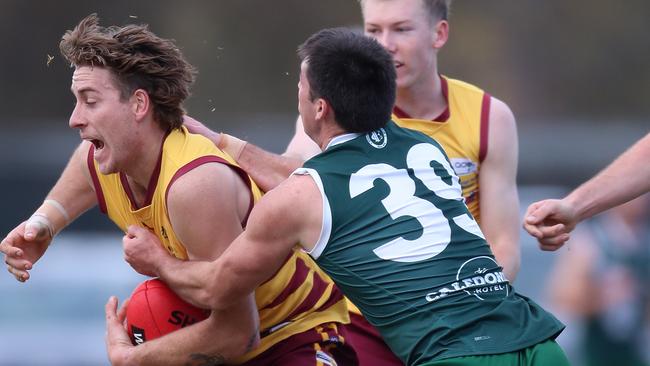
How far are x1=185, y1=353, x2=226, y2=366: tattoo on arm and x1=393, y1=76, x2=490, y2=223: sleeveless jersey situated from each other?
61.6 inches

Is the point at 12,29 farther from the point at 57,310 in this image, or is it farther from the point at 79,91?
the point at 79,91

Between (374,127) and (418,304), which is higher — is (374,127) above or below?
above

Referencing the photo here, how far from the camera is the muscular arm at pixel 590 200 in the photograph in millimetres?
4809

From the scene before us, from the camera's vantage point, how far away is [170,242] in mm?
4812

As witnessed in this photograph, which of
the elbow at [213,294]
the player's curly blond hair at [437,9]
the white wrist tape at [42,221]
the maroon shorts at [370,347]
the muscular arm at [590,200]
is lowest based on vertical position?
the maroon shorts at [370,347]

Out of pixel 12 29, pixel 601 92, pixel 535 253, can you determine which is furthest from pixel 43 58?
pixel 535 253

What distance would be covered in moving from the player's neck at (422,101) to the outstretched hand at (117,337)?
1.75m

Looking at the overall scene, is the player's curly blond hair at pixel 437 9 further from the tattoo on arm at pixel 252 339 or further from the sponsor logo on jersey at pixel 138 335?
the sponsor logo on jersey at pixel 138 335

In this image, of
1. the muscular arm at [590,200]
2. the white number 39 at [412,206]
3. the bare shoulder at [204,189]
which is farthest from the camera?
the muscular arm at [590,200]

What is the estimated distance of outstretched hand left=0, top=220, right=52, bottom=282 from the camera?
16.9ft

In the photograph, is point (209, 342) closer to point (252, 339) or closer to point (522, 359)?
point (252, 339)

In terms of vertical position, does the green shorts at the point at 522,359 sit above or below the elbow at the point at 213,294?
below

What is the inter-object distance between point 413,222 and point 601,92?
56.7 feet

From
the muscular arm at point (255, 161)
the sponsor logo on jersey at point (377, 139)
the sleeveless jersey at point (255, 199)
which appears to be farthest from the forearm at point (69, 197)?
the sponsor logo on jersey at point (377, 139)
